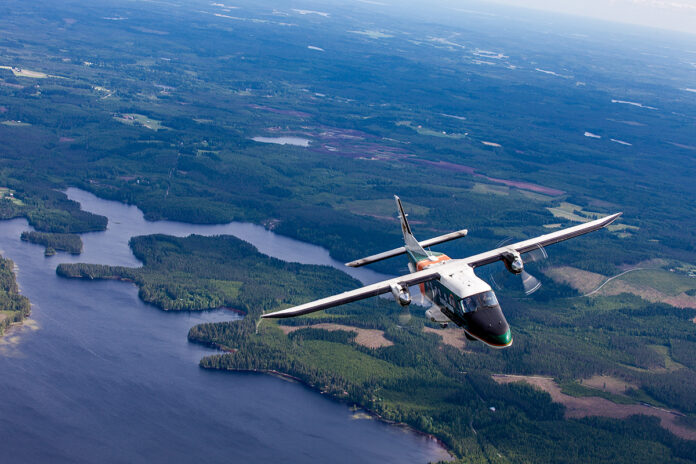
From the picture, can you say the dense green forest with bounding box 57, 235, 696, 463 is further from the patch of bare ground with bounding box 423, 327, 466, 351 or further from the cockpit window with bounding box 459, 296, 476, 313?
the cockpit window with bounding box 459, 296, 476, 313

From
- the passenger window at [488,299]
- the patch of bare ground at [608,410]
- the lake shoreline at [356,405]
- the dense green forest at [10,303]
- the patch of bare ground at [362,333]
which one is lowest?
the lake shoreline at [356,405]

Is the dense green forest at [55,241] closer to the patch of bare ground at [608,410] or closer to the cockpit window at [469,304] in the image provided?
the patch of bare ground at [608,410]

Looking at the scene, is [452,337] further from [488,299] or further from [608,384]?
[488,299]

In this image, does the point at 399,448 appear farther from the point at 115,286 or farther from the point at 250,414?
the point at 115,286

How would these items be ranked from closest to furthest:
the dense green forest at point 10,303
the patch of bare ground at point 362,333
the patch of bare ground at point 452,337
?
the dense green forest at point 10,303 < the patch of bare ground at point 362,333 < the patch of bare ground at point 452,337

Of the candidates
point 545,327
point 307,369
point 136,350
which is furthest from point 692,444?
point 136,350

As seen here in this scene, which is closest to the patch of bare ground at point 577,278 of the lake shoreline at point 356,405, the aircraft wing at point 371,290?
the lake shoreline at point 356,405

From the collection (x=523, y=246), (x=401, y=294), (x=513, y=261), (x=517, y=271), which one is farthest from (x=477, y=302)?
(x=523, y=246)
